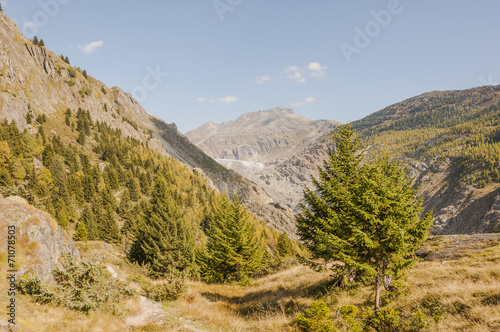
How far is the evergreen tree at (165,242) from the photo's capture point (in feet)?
89.0

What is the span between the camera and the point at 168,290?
14531 mm

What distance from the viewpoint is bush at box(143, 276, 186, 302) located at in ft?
47.3

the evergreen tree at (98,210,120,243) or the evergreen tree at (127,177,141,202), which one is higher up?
the evergreen tree at (127,177,141,202)

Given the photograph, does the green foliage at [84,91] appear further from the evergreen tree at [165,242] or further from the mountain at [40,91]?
the evergreen tree at [165,242]

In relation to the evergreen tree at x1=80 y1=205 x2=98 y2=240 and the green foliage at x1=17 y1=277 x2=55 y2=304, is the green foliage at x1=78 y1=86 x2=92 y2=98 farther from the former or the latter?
the green foliage at x1=17 y1=277 x2=55 y2=304

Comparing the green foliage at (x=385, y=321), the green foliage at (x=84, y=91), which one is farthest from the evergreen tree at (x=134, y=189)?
the green foliage at (x=84, y=91)

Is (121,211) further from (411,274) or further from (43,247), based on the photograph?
(411,274)

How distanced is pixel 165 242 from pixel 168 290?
1399 centimetres

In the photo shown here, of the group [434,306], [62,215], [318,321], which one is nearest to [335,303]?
[434,306]

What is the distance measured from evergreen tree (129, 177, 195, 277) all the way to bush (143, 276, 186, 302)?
11.8 m

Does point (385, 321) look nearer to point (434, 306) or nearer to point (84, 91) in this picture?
point (434, 306)

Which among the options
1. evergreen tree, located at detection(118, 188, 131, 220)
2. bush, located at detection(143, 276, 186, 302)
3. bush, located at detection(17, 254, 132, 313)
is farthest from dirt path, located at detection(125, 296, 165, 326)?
evergreen tree, located at detection(118, 188, 131, 220)

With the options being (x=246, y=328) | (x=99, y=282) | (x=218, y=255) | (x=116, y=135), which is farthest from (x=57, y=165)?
(x=246, y=328)

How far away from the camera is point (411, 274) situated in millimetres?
14125
